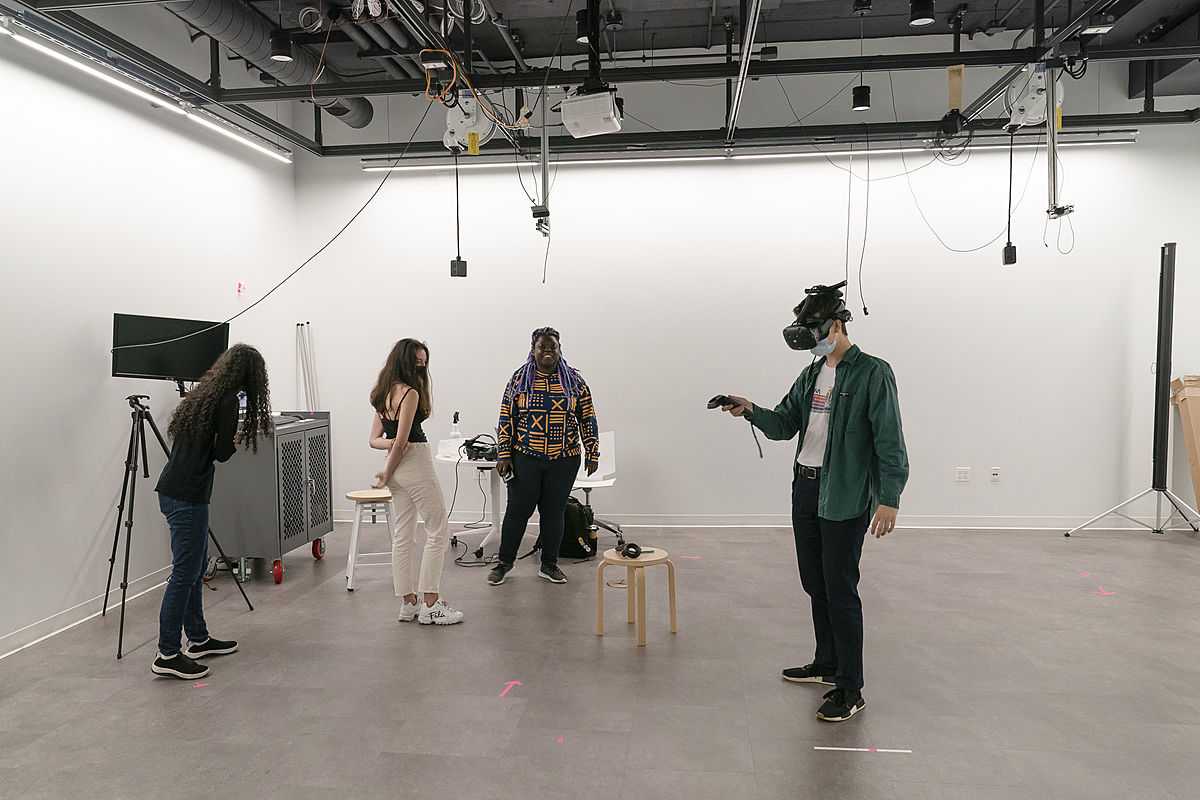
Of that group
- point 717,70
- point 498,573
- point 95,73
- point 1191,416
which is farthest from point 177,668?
point 1191,416

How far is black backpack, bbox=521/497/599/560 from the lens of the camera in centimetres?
566

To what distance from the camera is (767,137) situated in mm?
6160

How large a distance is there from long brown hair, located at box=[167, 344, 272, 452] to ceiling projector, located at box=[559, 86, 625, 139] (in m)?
1.98

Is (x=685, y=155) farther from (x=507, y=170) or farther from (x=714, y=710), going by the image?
(x=714, y=710)

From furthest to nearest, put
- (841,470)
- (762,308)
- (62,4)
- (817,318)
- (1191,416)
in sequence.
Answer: (762,308) < (1191,416) < (62,4) < (817,318) < (841,470)

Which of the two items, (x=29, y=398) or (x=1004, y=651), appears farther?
(x=29, y=398)

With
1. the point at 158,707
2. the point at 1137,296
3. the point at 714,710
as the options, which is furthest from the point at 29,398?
the point at 1137,296

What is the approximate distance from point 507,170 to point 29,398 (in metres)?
4.09

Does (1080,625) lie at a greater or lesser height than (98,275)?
lesser

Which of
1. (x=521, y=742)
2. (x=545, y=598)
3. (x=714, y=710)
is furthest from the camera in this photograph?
(x=545, y=598)

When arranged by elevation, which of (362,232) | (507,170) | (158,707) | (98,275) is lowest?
(158,707)

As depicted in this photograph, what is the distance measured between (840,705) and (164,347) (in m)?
4.21

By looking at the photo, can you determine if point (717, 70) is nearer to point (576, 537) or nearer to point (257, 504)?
point (576, 537)

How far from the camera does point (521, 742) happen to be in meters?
2.93
